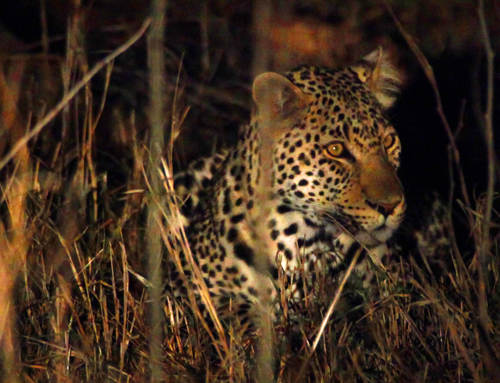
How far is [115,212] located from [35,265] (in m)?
0.97

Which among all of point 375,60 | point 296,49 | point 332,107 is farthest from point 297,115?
point 296,49

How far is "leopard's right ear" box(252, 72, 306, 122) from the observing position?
4.12 m

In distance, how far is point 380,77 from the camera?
460 centimetres

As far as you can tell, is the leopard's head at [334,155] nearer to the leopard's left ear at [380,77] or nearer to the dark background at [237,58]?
the leopard's left ear at [380,77]

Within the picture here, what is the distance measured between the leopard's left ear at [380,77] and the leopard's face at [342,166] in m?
0.32

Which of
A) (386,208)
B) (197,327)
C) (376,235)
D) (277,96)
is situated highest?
(277,96)

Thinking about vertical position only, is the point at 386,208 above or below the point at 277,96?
below

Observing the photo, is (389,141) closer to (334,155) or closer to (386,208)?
(334,155)

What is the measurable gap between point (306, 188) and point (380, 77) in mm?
848

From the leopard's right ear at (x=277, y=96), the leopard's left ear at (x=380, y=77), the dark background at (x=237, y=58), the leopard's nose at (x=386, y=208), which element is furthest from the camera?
the dark background at (x=237, y=58)

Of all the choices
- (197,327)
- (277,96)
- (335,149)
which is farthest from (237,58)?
(197,327)

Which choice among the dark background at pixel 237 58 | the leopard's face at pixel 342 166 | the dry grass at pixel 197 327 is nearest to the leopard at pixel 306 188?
the leopard's face at pixel 342 166

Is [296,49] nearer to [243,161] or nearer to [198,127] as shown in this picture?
[198,127]

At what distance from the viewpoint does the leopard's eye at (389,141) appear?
4.27m
